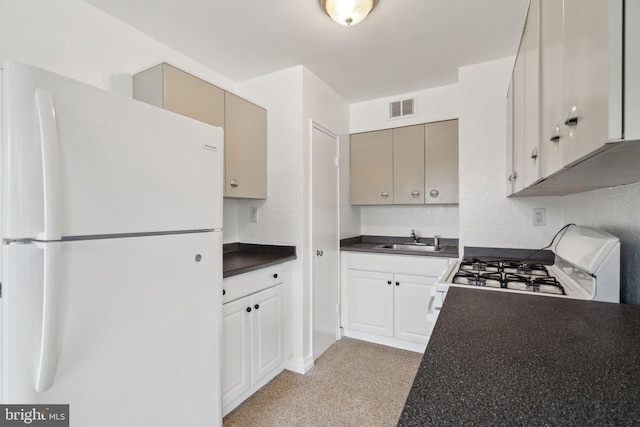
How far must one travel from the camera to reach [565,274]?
5.17ft

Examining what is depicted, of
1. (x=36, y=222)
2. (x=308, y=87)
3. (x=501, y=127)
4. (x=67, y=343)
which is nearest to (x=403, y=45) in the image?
(x=308, y=87)

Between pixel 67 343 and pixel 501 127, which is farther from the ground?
pixel 501 127

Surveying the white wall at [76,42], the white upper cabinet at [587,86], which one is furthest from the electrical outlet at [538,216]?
the white wall at [76,42]

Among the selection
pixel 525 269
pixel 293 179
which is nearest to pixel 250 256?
pixel 293 179

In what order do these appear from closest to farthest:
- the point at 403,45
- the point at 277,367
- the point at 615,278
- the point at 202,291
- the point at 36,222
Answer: the point at 36,222 → the point at 615,278 → the point at 202,291 → the point at 403,45 → the point at 277,367

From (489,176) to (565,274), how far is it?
951 mm

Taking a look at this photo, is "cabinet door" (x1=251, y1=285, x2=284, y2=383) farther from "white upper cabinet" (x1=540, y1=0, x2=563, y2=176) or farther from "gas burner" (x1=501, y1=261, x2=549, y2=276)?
"white upper cabinet" (x1=540, y1=0, x2=563, y2=176)

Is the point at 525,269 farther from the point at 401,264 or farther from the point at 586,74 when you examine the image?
→ the point at 586,74

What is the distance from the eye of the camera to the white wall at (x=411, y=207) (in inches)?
109

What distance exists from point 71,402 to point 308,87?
232 centimetres

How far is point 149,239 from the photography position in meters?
1.17

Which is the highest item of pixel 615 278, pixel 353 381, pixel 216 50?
pixel 216 50

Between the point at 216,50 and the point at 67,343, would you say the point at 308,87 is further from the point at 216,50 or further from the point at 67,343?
the point at 67,343
